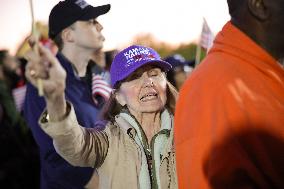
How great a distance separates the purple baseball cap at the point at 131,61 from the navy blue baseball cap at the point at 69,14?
1264 millimetres

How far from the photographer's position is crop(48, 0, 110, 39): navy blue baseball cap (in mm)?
4258

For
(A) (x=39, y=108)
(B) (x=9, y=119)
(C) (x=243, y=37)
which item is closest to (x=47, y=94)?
(C) (x=243, y=37)

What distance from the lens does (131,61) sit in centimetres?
299

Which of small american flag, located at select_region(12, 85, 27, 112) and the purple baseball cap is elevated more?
the purple baseball cap

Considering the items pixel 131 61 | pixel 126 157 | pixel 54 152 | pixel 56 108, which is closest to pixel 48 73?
pixel 56 108

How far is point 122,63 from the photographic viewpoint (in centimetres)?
302

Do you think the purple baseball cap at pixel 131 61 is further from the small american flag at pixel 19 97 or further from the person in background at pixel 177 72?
the person in background at pixel 177 72

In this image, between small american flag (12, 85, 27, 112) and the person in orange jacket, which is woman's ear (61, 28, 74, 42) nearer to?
small american flag (12, 85, 27, 112)

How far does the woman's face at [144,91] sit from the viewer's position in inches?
117

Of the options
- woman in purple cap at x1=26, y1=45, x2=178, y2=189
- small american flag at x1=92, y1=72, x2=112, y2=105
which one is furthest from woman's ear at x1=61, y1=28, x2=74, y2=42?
woman in purple cap at x1=26, y1=45, x2=178, y2=189

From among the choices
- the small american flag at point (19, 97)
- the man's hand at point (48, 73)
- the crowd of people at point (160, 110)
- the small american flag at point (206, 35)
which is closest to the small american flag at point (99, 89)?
the crowd of people at point (160, 110)

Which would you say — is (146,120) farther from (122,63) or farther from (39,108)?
(39,108)

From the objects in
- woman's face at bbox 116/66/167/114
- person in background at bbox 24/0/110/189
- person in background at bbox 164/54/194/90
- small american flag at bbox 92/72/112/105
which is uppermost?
woman's face at bbox 116/66/167/114

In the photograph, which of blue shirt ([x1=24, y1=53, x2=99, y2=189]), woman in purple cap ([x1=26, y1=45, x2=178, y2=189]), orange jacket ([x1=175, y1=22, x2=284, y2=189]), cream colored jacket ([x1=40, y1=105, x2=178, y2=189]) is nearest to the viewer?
orange jacket ([x1=175, y1=22, x2=284, y2=189])
